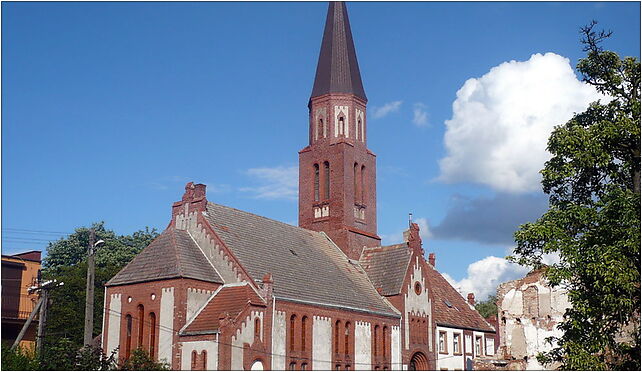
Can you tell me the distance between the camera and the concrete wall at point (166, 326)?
1533 inches

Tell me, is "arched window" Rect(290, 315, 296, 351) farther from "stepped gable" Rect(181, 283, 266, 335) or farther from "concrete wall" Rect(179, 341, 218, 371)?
"concrete wall" Rect(179, 341, 218, 371)

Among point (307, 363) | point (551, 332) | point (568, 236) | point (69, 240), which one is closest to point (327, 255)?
point (307, 363)

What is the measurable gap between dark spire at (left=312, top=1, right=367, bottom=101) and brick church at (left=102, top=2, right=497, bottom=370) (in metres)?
0.10

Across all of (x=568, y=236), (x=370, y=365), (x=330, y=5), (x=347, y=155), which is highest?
(x=330, y=5)

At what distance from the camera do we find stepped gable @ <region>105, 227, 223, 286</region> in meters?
40.5

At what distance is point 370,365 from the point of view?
47.1m

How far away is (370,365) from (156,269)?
14879mm

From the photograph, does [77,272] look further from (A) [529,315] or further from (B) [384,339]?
(A) [529,315]

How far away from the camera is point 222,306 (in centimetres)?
3978

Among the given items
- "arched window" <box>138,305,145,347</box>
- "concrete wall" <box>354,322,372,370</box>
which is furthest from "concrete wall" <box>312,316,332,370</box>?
"arched window" <box>138,305,145,347</box>

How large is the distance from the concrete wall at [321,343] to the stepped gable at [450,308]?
1237 cm

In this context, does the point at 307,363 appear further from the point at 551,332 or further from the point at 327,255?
the point at 551,332

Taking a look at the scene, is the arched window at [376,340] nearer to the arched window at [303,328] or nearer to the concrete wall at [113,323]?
the arched window at [303,328]

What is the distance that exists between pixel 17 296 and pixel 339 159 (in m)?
28.7
